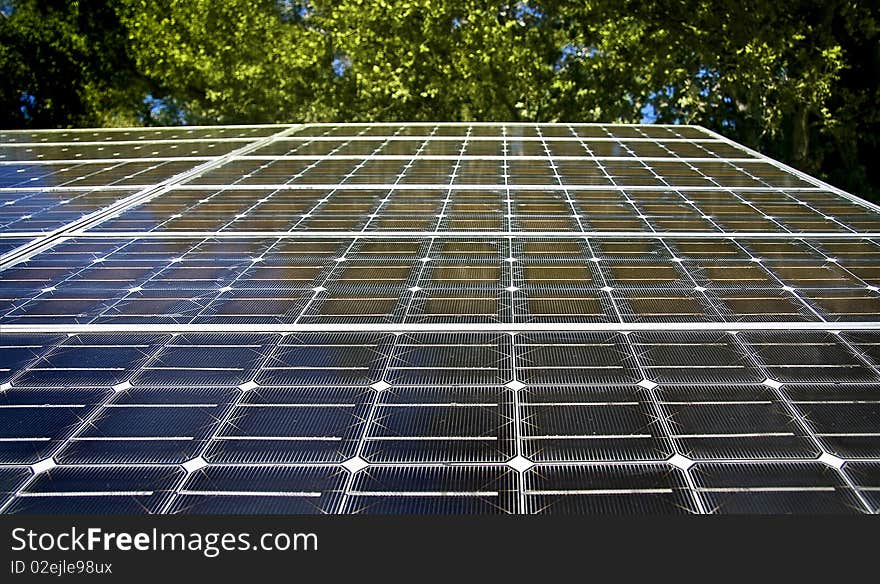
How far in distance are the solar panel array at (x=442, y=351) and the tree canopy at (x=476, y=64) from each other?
56.1ft

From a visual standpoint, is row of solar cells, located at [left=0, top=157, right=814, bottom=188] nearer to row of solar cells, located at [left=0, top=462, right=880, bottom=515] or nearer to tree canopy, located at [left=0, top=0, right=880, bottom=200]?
row of solar cells, located at [left=0, top=462, right=880, bottom=515]

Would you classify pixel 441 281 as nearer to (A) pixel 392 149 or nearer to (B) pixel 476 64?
(A) pixel 392 149

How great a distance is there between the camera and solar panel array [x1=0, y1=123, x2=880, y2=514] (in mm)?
5340

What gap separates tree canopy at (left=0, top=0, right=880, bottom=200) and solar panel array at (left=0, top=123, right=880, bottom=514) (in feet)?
56.1

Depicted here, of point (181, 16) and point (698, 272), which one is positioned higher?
point (181, 16)

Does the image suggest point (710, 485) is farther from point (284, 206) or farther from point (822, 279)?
point (284, 206)

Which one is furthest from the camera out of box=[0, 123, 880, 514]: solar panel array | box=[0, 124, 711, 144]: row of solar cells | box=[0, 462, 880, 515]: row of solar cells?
box=[0, 124, 711, 144]: row of solar cells

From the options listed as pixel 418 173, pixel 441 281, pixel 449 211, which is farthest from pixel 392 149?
pixel 441 281

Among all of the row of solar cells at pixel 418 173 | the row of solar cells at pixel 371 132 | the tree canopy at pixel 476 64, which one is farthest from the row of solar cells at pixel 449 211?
the tree canopy at pixel 476 64

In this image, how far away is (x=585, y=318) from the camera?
26.0 feet

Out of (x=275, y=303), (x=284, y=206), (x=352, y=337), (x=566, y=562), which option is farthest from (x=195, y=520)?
(x=284, y=206)

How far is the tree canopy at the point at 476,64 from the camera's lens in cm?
2870

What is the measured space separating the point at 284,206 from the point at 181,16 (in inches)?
1004

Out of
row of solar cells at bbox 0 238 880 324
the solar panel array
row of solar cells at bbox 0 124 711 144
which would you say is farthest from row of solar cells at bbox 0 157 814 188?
row of solar cells at bbox 0 124 711 144
